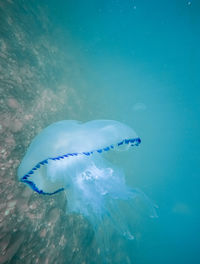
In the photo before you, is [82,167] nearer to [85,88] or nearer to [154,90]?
[85,88]

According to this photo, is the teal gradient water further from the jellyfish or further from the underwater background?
the jellyfish

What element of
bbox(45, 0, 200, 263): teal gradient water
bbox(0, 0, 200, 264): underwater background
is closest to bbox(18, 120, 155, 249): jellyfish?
bbox(0, 0, 200, 264): underwater background

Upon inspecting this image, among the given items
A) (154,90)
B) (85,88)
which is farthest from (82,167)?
(154,90)

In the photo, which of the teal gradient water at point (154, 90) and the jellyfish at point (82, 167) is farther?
the teal gradient water at point (154, 90)

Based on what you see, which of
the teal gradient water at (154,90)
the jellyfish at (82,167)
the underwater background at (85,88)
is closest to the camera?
the jellyfish at (82,167)

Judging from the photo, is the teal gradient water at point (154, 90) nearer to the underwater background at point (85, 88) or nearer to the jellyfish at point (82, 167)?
the underwater background at point (85, 88)

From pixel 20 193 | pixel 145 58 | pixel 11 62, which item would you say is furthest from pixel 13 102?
pixel 145 58

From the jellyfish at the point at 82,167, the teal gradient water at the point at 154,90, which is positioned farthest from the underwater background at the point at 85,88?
the jellyfish at the point at 82,167
